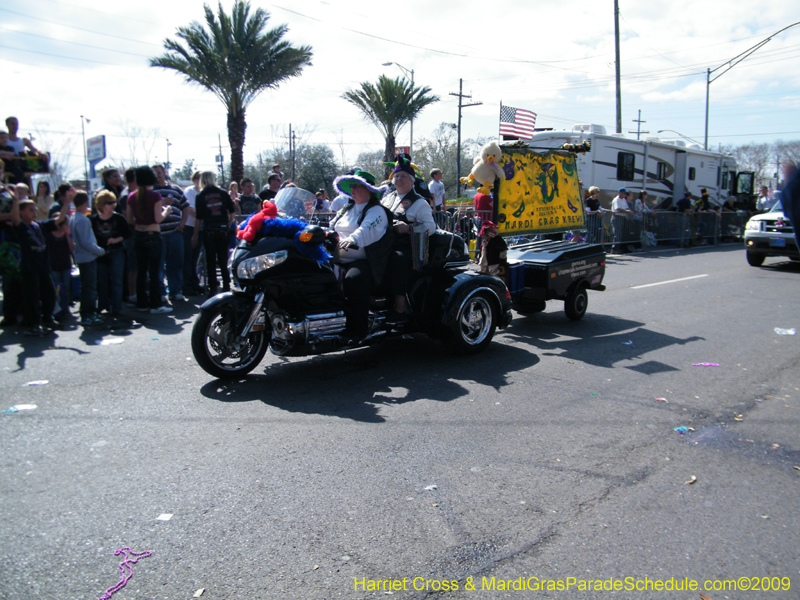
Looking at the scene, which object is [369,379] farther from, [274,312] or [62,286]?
[62,286]

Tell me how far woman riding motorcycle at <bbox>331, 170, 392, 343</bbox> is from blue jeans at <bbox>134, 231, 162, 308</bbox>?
4250 mm

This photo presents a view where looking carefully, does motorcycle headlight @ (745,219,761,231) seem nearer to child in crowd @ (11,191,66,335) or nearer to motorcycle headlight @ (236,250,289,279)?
motorcycle headlight @ (236,250,289,279)

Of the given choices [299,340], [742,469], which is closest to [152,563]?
[299,340]

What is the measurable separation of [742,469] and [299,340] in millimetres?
3559

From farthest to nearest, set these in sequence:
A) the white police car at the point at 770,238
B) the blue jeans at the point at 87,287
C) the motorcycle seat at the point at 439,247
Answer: the white police car at the point at 770,238, the blue jeans at the point at 87,287, the motorcycle seat at the point at 439,247

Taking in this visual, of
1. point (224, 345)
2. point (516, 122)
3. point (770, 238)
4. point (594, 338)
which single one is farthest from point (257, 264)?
point (770, 238)

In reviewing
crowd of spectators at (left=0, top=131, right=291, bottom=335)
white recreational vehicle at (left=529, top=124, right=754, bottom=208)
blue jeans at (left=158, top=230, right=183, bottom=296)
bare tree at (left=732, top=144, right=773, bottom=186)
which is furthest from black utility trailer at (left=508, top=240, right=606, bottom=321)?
bare tree at (left=732, top=144, right=773, bottom=186)

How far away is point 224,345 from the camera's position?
5465mm

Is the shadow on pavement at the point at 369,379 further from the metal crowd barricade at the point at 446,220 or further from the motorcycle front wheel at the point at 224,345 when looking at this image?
the metal crowd barricade at the point at 446,220

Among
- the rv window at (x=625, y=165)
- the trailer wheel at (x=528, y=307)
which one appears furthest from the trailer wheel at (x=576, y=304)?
the rv window at (x=625, y=165)

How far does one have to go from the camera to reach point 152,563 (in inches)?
110

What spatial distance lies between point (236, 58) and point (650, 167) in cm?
1607

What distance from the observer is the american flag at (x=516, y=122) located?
1125cm

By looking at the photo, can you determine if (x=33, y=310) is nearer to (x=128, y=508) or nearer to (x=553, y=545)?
(x=128, y=508)
